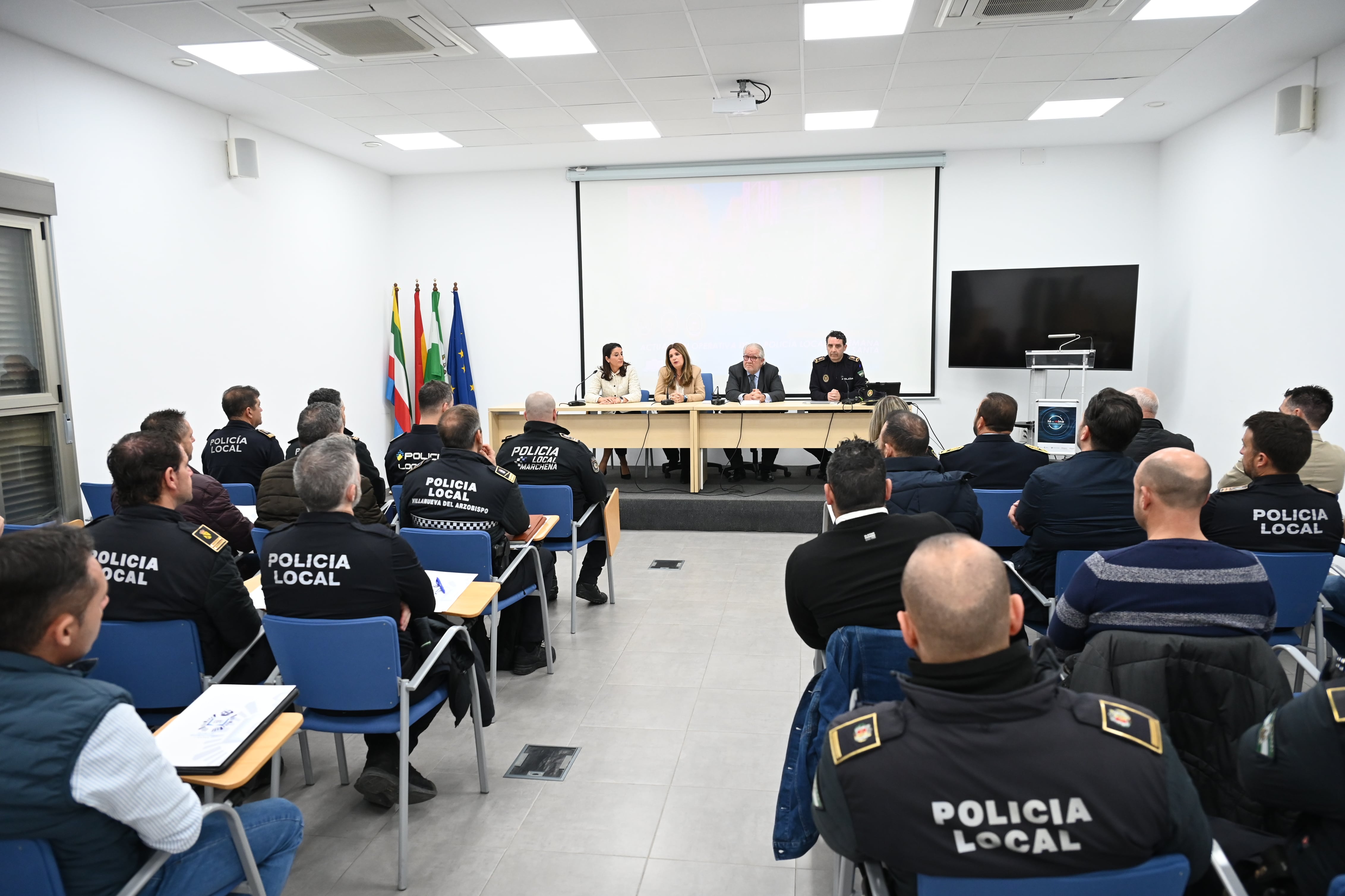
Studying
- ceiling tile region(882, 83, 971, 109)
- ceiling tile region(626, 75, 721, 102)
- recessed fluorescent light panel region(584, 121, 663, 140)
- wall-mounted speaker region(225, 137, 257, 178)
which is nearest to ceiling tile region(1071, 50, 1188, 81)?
ceiling tile region(882, 83, 971, 109)

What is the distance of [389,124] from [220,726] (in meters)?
6.00

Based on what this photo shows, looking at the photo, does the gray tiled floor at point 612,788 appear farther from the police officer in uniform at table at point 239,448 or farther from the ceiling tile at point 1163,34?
the ceiling tile at point 1163,34

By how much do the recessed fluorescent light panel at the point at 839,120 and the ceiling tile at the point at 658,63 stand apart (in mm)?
1531

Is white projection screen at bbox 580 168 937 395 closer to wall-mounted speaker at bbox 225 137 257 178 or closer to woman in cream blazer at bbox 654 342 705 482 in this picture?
woman in cream blazer at bbox 654 342 705 482

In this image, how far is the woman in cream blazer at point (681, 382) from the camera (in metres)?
7.33

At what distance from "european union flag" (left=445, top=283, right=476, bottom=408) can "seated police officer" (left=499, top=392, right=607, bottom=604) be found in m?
4.44

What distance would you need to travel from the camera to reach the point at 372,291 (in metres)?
8.48

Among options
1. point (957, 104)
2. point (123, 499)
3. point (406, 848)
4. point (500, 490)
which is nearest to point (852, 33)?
point (957, 104)

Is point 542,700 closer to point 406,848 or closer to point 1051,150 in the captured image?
point 406,848

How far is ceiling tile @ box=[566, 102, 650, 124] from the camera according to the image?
621cm

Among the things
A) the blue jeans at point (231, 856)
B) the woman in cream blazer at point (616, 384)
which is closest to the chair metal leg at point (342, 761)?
the blue jeans at point (231, 856)

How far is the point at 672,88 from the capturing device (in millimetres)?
5727

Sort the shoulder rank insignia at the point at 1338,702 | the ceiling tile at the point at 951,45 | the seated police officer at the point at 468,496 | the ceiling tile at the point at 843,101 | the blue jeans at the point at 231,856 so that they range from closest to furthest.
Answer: the shoulder rank insignia at the point at 1338,702 < the blue jeans at the point at 231,856 < the seated police officer at the point at 468,496 < the ceiling tile at the point at 951,45 < the ceiling tile at the point at 843,101

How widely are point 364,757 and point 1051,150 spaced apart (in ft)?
26.1
